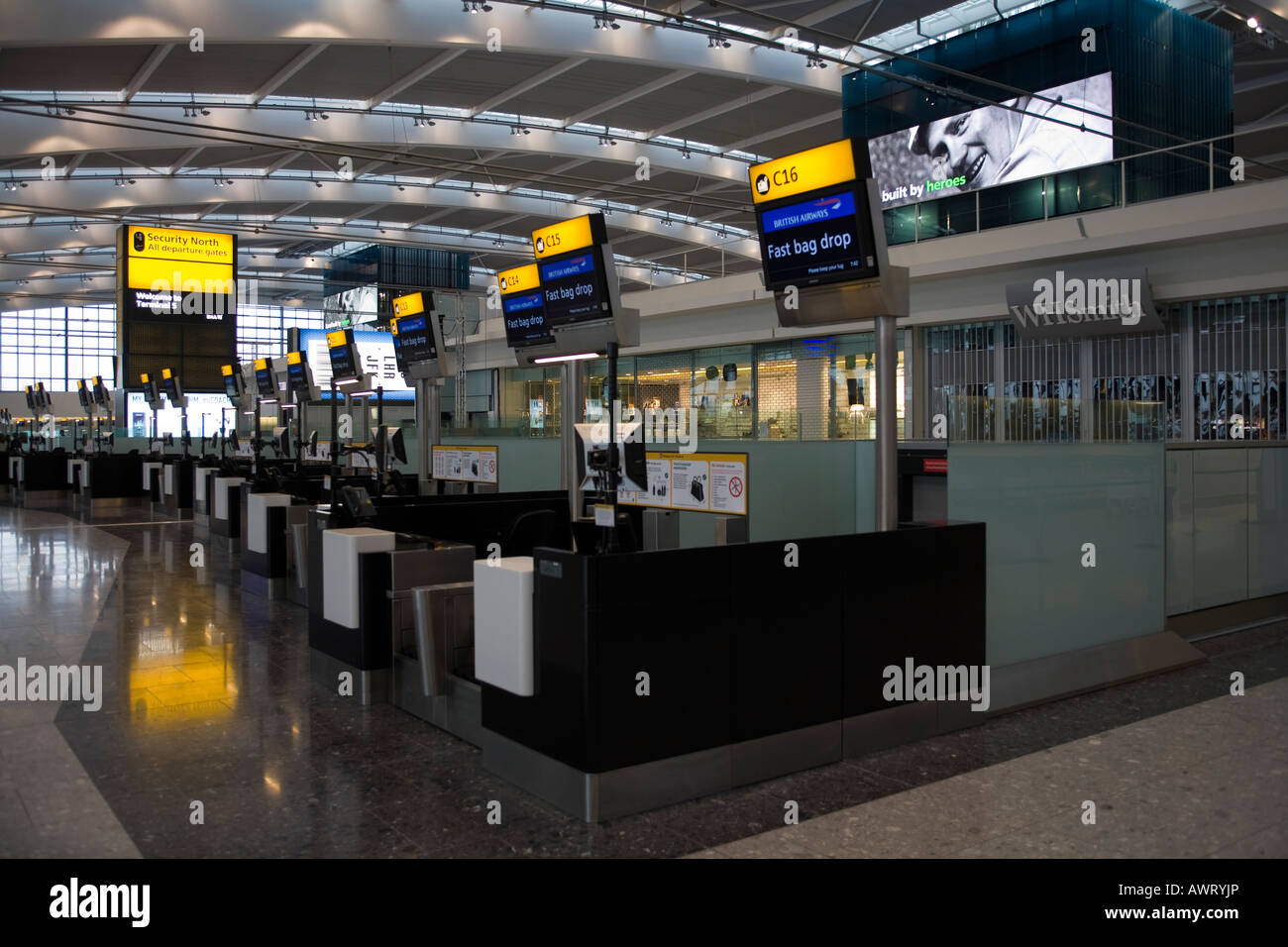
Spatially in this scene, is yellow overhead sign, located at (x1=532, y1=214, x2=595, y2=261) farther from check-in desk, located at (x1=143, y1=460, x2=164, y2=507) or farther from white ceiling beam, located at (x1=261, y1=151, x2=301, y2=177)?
white ceiling beam, located at (x1=261, y1=151, x2=301, y2=177)

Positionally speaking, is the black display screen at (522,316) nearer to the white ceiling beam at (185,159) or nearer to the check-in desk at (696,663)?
the check-in desk at (696,663)

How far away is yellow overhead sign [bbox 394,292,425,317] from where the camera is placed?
1071 centimetres

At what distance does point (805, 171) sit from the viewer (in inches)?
212

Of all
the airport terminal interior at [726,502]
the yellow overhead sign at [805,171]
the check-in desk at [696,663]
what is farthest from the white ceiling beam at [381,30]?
the check-in desk at [696,663]

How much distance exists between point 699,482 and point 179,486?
14.4 m

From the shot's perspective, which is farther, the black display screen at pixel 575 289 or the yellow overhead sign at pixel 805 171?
the black display screen at pixel 575 289

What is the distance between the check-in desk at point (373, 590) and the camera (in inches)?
240

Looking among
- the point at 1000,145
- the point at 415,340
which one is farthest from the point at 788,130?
the point at 415,340

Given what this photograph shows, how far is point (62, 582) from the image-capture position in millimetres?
10391

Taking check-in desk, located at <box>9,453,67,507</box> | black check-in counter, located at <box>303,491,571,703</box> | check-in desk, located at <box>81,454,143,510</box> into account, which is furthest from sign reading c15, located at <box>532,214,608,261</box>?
check-in desk, located at <box>9,453,67,507</box>

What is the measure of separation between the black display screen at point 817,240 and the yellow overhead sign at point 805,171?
0.07 metres

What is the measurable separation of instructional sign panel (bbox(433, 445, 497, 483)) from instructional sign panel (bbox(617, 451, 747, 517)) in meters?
3.54

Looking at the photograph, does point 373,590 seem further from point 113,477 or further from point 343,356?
point 113,477

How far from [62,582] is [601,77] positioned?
497 inches
